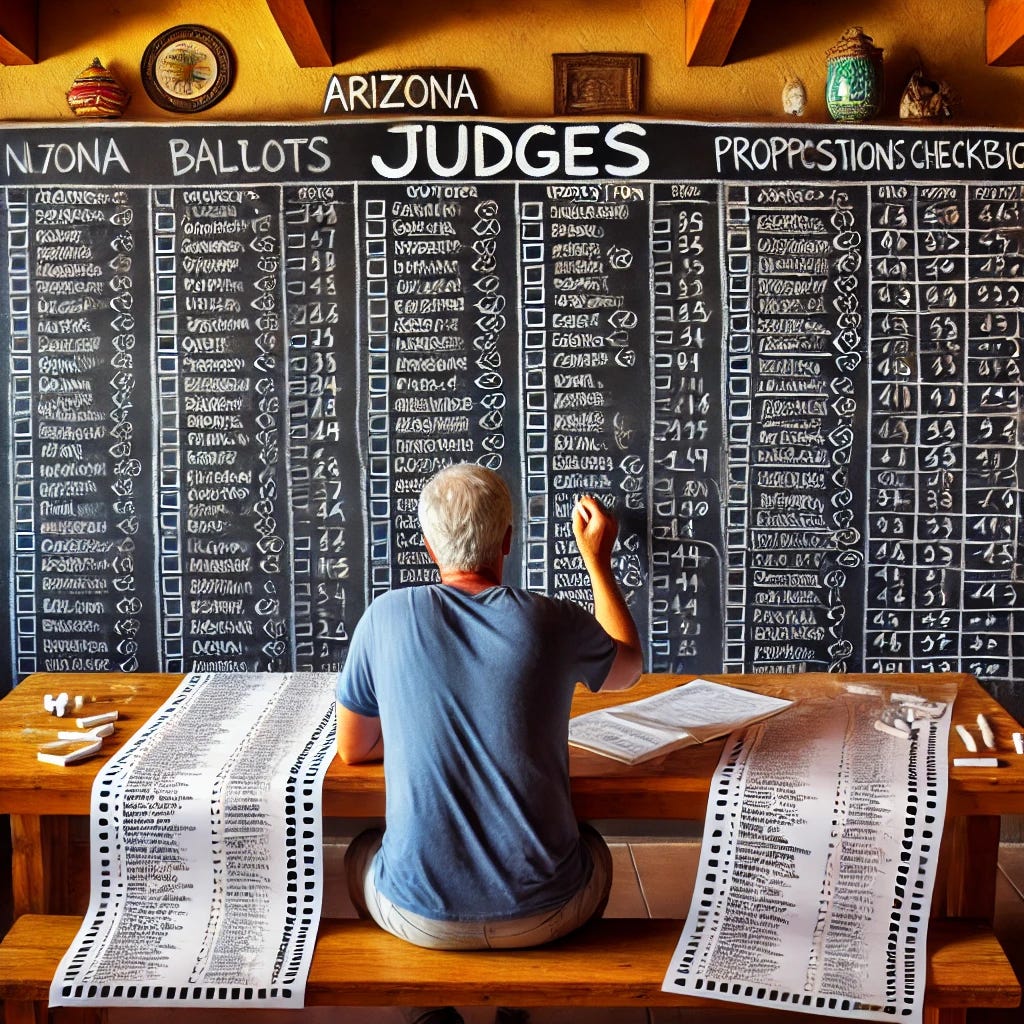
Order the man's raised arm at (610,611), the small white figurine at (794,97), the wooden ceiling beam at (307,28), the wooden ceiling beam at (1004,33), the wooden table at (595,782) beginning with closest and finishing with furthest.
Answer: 1. the wooden table at (595,782)
2. the man's raised arm at (610,611)
3. the wooden ceiling beam at (307,28)
4. the wooden ceiling beam at (1004,33)
5. the small white figurine at (794,97)

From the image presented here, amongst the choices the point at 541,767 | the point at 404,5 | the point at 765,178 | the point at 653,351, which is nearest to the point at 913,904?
the point at 541,767

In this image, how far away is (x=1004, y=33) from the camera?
346 centimetres

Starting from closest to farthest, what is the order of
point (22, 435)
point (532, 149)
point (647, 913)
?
point (647, 913) < point (532, 149) < point (22, 435)

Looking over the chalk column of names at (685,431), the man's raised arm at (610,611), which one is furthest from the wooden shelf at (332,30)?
the man's raised arm at (610,611)

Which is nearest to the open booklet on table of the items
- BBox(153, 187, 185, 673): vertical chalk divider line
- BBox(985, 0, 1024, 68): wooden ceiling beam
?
BBox(153, 187, 185, 673): vertical chalk divider line

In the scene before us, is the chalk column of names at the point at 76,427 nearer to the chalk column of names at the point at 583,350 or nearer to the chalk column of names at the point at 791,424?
the chalk column of names at the point at 583,350

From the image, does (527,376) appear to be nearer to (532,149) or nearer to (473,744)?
(532,149)

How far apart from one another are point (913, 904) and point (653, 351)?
6.19ft

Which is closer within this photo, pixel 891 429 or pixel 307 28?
pixel 307 28

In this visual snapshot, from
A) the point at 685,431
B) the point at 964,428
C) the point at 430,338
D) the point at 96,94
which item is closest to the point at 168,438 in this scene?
the point at 430,338

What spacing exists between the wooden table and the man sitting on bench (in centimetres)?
13

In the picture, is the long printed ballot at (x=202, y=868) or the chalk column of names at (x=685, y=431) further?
the chalk column of names at (x=685, y=431)

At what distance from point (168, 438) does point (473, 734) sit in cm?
194

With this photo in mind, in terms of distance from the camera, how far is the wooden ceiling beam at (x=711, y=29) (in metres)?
3.19
